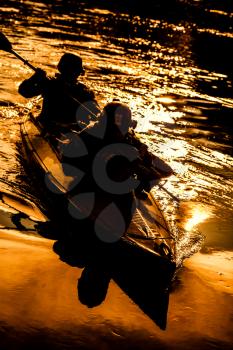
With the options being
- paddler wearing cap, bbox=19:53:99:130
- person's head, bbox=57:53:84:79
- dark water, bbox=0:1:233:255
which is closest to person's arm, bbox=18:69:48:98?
paddler wearing cap, bbox=19:53:99:130

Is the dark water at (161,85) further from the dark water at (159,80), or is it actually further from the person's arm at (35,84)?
the person's arm at (35,84)

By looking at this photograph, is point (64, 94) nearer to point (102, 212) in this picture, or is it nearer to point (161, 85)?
point (102, 212)

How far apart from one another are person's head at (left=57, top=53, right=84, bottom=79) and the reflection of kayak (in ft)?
6.37

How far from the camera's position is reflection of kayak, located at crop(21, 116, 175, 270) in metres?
6.25

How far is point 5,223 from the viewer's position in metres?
7.23

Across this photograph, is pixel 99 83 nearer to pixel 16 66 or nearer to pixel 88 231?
pixel 16 66

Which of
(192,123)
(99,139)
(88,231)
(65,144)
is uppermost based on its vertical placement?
(99,139)

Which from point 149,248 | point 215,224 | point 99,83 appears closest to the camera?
point 149,248

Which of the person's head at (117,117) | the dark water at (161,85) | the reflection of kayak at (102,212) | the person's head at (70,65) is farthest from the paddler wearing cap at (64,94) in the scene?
the person's head at (117,117)

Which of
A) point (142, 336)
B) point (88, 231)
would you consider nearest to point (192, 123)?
point (88, 231)

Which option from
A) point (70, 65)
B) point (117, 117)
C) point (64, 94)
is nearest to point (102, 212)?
point (117, 117)

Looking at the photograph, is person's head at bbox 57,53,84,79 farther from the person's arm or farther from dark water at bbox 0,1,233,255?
dark water at bbox 0,1,233,255

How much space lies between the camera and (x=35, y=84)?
9.42 m

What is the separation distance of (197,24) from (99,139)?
36.3m
